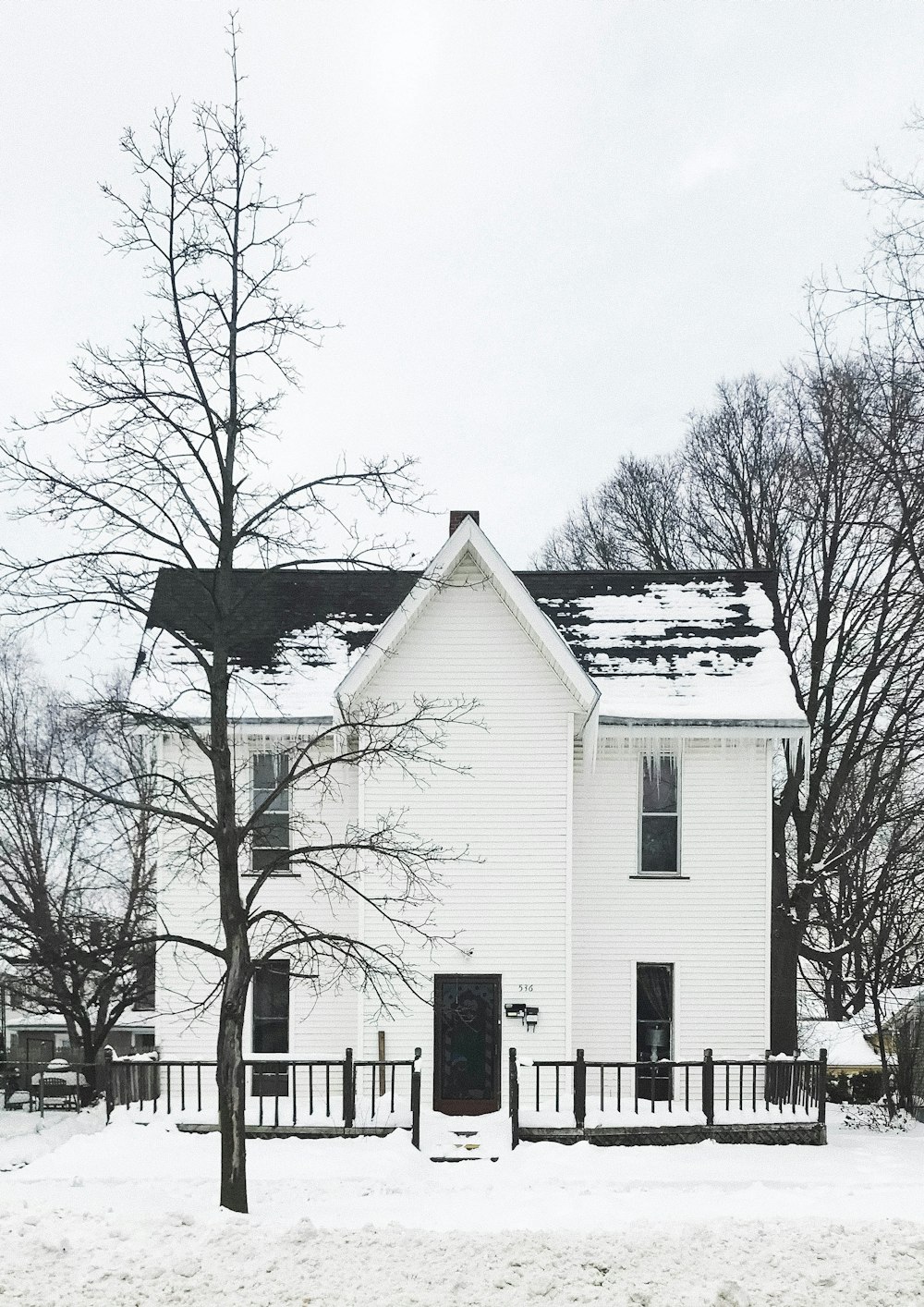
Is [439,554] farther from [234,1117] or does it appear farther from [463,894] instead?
[234,1117]

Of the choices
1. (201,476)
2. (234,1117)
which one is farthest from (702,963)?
(201,476)

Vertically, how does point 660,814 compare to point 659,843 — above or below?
above

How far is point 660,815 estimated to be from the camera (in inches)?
722

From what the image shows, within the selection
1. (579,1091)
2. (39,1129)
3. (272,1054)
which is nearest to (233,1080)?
(579,1091)

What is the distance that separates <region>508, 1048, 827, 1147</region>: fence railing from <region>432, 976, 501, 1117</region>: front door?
0.57m

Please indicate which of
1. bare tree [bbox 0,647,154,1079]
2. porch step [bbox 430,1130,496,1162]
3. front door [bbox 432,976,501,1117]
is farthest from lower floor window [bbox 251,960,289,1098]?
porch step [bbox 430,1130,496,1162]

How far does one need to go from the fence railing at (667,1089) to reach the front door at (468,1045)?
0.57 metres

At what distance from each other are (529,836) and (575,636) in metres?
4.19

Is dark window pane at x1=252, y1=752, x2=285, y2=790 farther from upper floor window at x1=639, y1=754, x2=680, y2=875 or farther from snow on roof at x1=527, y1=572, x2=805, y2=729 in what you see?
upper floor window at x1=639, y1=754, x2=680, y2=875

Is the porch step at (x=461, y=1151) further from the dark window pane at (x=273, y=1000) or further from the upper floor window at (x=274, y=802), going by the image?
the upper floor window at (x=274, y=802)

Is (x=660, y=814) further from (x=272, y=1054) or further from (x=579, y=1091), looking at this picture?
(x=272, y=1054)

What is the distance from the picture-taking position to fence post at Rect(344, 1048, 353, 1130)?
1498 centimetres

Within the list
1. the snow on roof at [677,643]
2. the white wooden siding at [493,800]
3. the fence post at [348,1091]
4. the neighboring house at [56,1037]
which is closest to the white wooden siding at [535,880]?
the white wooden siding at [493,800]

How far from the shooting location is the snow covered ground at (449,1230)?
9031mm
